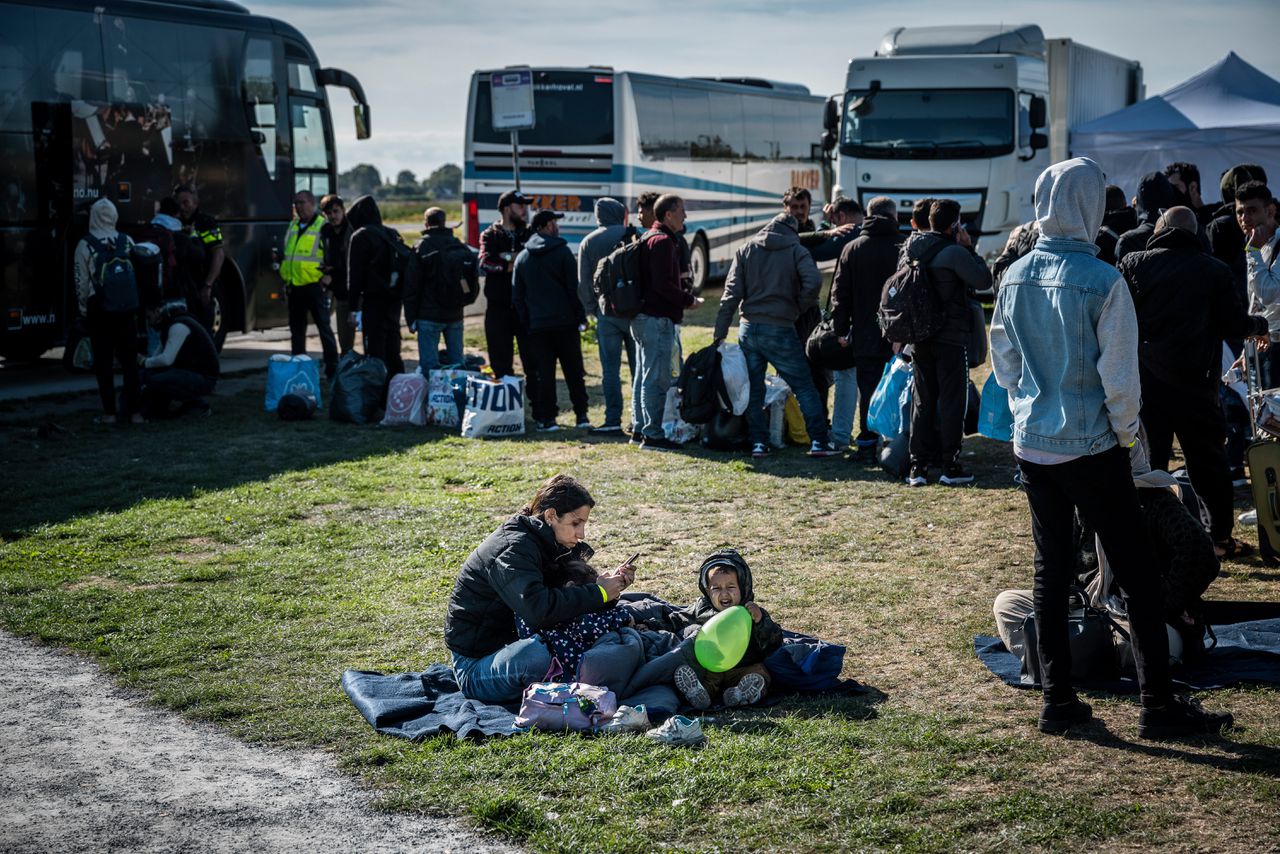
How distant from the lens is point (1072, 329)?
4.98 meters

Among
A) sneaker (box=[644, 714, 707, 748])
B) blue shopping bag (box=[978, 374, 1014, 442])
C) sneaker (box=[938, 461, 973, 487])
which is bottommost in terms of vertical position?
sneaker (box=[644, 714, 707, 748])

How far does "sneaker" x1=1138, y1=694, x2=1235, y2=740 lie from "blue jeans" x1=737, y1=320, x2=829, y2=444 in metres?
6.00

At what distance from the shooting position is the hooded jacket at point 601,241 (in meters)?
11.9

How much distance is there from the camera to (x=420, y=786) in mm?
4887

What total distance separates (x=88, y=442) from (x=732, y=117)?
18154mm

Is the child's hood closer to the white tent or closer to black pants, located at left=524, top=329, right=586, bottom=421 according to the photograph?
black pants, located at left=524, top=329, right=586, bottom=421

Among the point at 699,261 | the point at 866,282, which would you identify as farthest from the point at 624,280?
the point at 699,261

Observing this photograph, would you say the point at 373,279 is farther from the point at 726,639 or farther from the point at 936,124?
the point at 936,124

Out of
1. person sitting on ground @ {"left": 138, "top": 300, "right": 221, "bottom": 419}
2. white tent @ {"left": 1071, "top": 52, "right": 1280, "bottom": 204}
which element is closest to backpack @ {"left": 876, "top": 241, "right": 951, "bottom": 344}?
person sitting on ground @ {"left": 138, "top": 300, "right": 221, "bottom": 419}

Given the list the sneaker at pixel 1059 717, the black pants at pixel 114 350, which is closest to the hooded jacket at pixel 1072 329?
the sneaker at pixel 1059 717

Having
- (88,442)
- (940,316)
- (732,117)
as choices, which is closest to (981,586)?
(940,316)

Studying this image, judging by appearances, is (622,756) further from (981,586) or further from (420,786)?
(981,586)

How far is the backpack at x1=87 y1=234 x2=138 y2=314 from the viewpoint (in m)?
11.9

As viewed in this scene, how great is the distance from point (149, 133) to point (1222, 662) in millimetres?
13952
